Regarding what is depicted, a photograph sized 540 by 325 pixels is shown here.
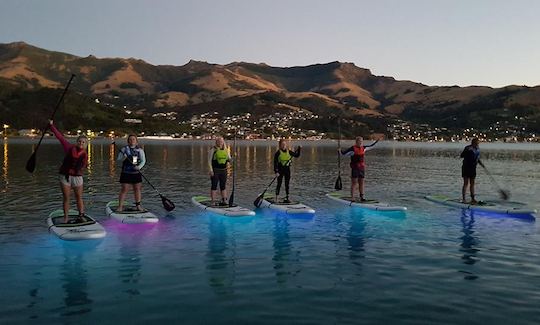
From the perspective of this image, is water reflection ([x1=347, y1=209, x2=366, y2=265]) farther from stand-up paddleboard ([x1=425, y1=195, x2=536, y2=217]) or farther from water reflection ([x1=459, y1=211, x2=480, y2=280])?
stand-up paddleboard ([x1=425, y1=195, x2=536, y2=217])

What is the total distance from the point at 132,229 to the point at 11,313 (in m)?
8.21

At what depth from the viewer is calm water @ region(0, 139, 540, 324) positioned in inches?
375

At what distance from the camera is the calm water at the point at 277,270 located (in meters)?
9.52

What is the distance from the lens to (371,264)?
13.2m

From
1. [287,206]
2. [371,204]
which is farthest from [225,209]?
[371,204]

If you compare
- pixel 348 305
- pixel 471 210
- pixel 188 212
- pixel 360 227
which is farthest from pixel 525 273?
pixel 188 212

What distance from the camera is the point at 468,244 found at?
15.7m

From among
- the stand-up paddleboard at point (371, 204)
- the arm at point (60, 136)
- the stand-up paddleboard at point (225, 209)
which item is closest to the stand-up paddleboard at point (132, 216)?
the stand-up paddleboard at point (225, 209)

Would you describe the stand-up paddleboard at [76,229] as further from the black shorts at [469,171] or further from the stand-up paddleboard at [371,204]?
the black shorts at [469,171]

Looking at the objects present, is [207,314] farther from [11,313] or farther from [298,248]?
[298,248]

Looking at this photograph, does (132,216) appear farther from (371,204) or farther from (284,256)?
(371,204)

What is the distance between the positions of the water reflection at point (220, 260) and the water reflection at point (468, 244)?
6.06 meters

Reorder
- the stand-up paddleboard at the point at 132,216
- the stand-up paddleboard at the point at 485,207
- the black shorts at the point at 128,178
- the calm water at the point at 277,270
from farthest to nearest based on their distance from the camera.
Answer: the stand-up paddleboard at the point at 485,207 → the black shorts at the point at 128,178 → the stand-up paddleboard at the point at 132,216 → the calm water at the point at 277,270

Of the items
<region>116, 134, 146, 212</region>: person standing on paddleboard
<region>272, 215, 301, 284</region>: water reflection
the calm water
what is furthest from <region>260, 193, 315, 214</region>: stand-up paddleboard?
<region>116, 134, 146, 212</region>: person standing on paddleboard
